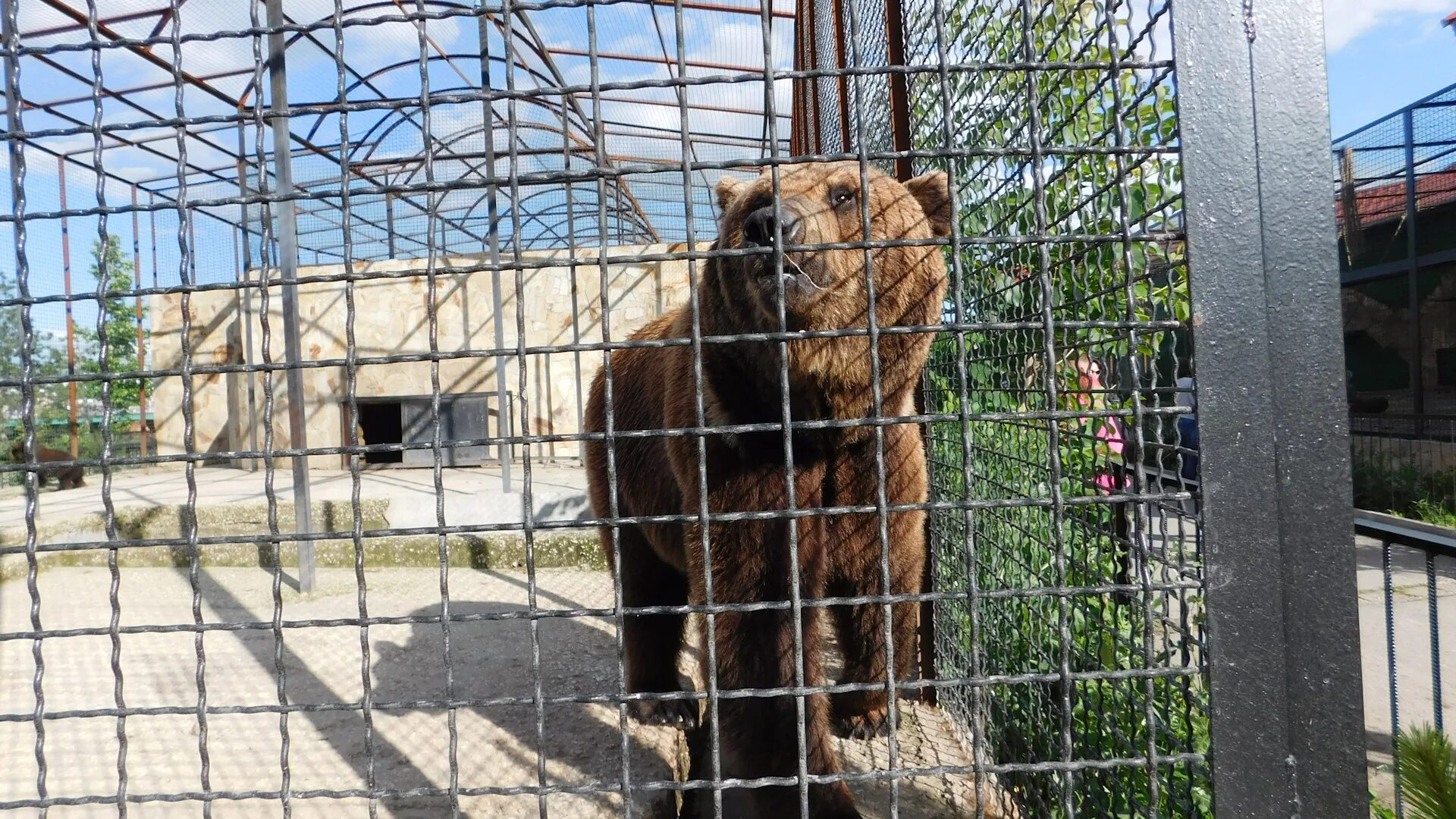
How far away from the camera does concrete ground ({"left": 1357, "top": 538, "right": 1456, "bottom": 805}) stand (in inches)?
146

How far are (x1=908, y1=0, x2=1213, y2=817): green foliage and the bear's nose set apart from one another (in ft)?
1.23

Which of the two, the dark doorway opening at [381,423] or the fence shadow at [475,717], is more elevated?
the dark doorway opening at [381,423]

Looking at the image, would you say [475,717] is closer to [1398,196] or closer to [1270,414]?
[1270,414]

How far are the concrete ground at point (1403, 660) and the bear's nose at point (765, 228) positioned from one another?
3.06 metres

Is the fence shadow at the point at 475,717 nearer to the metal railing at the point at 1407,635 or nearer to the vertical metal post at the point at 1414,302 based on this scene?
the metal railing at the point at 1407,635

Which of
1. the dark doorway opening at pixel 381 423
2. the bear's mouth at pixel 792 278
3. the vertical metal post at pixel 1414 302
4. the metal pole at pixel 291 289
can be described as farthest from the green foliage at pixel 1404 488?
the dark doorway opening at pixel 381 423

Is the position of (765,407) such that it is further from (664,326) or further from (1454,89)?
(1454,89)

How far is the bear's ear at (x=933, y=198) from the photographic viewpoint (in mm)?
2307

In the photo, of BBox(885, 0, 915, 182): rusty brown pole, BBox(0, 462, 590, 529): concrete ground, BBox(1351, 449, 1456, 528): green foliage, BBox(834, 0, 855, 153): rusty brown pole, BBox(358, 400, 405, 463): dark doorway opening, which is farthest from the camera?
BBox(358, 400, 405, 463): dark doorway opening

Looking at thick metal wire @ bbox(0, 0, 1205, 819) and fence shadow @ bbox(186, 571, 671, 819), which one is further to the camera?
fence shadow @ bbox(186, 571, 671, 819)

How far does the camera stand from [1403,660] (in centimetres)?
462

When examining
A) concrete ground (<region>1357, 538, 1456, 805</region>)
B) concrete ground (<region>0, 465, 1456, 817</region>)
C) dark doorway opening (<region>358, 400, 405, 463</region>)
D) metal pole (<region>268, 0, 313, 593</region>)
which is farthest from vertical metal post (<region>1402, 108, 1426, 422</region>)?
dark doorway opening (<region>358, 400, 405, 463</region>)

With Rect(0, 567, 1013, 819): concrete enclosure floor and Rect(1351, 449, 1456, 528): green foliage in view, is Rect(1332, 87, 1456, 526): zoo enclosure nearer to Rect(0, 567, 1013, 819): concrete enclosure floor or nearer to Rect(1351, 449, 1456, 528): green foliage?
Rect(1351, 449, 1456, 528): green foliage

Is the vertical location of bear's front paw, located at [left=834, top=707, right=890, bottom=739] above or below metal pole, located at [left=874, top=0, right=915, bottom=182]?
below
